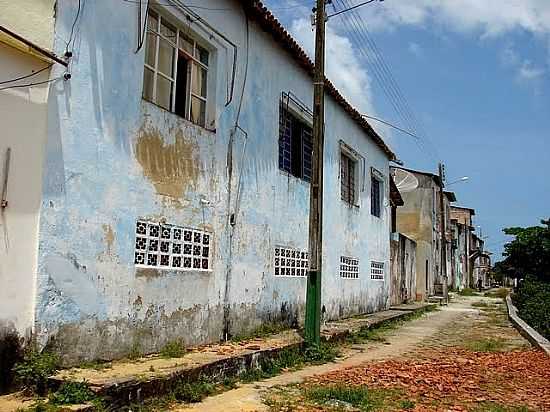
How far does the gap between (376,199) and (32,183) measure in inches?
635

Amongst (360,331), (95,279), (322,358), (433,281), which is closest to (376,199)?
(360,331)

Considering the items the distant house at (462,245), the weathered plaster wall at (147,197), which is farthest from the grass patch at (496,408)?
the distant house at (462,245)

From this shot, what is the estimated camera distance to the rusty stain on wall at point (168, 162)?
332 inches

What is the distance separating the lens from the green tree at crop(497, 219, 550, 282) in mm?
27109

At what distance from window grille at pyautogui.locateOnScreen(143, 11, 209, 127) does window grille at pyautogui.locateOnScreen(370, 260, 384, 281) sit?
459 inches

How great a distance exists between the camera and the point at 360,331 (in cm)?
1487

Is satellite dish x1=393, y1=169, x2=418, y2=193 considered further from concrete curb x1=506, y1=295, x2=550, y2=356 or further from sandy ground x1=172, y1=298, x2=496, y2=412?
concrete curb x1=506, y1=295, x2=550, y2=356

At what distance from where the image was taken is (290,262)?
13352 millimetres

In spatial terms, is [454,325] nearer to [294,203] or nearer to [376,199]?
[376,199]

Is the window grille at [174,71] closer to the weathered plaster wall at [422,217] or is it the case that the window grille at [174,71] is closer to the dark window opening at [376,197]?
the dark window opening at [376,197]

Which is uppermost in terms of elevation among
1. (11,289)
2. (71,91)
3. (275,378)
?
(71,91)

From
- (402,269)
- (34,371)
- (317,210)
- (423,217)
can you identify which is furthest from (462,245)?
(34,371)

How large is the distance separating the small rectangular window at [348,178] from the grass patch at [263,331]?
5736 mm

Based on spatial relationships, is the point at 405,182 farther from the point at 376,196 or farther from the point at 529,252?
the point at 376,196
